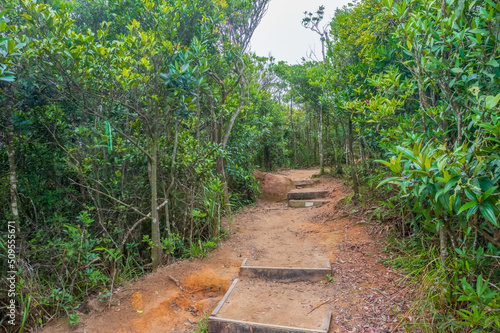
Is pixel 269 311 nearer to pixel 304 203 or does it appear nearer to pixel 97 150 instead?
pixel 97 150

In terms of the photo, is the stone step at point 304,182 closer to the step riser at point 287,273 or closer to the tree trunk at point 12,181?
the step riser at point 287,273

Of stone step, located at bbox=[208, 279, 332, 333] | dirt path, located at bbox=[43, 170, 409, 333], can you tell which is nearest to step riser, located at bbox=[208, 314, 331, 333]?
stone step, located at bbox=[208, 279, 332, 333]

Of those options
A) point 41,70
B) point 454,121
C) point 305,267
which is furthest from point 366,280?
point 41,70

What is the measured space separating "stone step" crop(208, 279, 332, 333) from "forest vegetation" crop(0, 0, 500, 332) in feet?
2.85

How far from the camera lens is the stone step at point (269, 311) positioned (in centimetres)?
269

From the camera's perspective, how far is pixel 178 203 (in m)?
4.33

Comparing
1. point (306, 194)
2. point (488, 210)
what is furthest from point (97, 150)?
point (306, 194)

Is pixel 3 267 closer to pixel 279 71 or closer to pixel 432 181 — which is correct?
pixel 432 181

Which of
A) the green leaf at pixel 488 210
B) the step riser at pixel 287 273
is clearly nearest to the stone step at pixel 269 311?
the step riser at pixel 287 273

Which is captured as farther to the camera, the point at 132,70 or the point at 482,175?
the point at 132,70

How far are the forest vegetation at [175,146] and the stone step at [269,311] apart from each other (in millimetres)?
868

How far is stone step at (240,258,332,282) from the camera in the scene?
11.6ft

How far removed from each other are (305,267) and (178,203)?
2.08 meters

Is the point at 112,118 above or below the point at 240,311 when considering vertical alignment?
above
